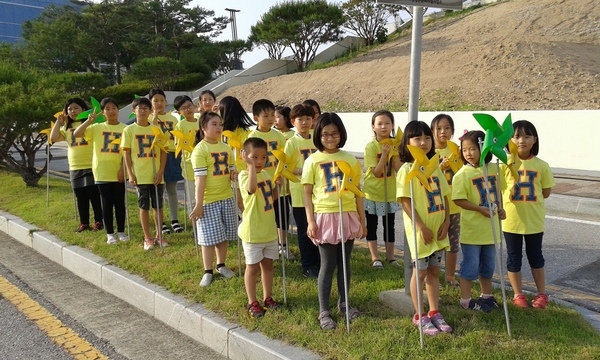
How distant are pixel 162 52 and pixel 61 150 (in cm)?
1780

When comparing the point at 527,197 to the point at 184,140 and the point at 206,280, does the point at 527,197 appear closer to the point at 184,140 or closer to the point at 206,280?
the point at 206,280

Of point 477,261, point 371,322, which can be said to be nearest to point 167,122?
point 371,322

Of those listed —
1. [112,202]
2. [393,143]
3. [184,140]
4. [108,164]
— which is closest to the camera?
[393,143]

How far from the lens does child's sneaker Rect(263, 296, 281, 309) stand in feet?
13.3

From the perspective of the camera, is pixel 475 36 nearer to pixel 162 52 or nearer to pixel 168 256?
pixel 162 52

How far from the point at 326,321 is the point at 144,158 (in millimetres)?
3089

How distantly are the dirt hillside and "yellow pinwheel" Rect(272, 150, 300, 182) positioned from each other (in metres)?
13.3

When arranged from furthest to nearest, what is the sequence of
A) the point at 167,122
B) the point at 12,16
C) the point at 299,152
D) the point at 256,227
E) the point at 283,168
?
the point at 12,16 < the point at 167,122 < the point at 299,152 < the point at 283,168 < the point at 256,227

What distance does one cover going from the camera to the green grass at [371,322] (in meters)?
3.26

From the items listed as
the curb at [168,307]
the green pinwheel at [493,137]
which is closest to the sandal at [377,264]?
the curb at [168,307]

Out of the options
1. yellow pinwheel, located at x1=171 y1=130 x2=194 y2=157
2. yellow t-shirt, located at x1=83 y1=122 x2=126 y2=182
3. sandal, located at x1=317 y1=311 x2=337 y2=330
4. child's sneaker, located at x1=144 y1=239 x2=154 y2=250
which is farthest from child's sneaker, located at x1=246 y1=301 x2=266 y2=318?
yellow t-shirt, located at x1=83 y1=122 x2=126 y2=182

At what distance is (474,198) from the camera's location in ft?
13.0

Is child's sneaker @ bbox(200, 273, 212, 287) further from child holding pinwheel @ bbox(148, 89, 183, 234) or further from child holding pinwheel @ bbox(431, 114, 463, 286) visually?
child holding pinwheel @ bbox(431, 114, 463, 286)

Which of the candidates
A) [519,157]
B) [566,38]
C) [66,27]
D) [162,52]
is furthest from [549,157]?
[66,27]
